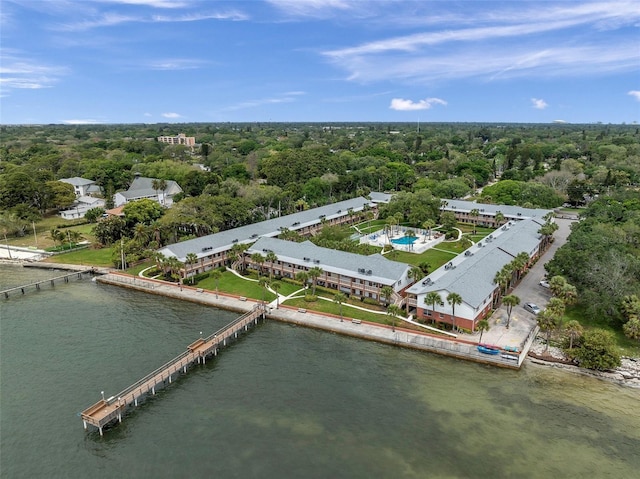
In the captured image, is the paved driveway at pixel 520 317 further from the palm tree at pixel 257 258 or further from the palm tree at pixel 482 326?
the palm tree at pixel 257 258

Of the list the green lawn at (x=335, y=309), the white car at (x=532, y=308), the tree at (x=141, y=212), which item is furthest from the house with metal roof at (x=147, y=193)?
the white car at (x=532, y=308)

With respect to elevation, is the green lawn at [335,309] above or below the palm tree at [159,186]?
below

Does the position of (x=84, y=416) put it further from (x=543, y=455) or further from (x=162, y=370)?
(x=543, y=455)

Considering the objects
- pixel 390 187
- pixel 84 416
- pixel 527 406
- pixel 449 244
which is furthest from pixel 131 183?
pixel 527 406

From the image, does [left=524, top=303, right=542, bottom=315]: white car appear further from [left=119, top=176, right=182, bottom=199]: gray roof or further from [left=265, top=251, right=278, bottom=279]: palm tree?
[left=119, top=176, right=182, bottom=199]: gray roof

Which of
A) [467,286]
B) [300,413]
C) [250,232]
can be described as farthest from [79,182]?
[467,286]

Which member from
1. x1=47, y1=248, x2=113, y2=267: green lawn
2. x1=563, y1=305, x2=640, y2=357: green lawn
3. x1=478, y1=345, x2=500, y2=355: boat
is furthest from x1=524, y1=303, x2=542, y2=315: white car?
x1=47, y1=248, x2=113, y2=267: green lawn
